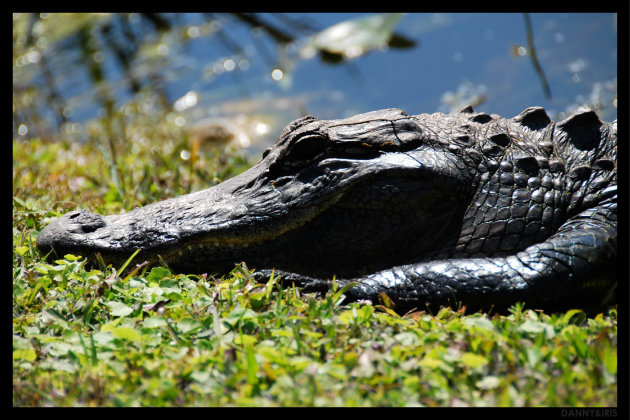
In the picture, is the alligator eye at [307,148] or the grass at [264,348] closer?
the grass at [264,348]

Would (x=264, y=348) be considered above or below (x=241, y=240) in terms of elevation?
below

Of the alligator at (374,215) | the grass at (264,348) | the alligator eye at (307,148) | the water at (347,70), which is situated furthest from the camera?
the water at (347,70)

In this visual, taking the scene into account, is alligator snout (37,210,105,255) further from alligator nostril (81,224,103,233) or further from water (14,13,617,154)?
water (14,13,617,154)

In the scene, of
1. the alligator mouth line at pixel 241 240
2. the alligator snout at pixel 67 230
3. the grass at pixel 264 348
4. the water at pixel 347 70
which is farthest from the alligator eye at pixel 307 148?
the water at pixel 347 70

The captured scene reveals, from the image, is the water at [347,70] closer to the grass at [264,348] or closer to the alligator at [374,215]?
the alligator at [374,215]

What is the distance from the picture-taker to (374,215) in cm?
320

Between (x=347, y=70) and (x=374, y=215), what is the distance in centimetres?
741

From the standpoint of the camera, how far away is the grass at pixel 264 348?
207cm

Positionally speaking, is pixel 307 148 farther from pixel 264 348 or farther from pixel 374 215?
pixel 264 348

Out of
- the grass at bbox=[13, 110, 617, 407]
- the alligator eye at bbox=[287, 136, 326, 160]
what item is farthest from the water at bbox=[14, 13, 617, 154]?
the grass at bbox=[13, 110, 617, 407]

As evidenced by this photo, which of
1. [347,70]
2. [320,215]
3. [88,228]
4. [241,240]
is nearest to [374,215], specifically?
[320,215]

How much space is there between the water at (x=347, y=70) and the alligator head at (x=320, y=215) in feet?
15.6

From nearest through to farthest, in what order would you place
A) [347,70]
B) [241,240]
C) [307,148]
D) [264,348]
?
[264,348]
[241,240]
[307,148]
[347,70]
